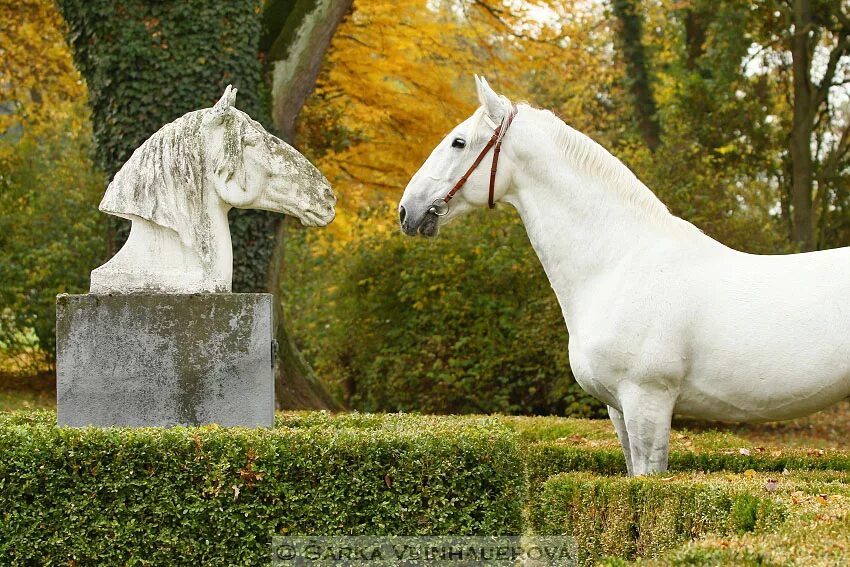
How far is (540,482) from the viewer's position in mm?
6469

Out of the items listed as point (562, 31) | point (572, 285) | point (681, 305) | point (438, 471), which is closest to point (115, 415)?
point (438, 471)

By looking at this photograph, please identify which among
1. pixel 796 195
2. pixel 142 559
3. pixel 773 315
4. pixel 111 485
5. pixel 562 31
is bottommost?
pixel 142 559

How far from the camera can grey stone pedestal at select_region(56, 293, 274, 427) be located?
18.5ft

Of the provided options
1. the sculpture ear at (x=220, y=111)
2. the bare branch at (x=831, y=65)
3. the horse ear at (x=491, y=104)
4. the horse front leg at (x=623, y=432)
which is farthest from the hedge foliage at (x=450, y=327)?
the sculpture ear at (x=220, y=111)

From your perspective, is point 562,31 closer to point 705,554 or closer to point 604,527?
point 604,527

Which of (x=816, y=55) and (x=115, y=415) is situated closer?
(x=115, y=415)

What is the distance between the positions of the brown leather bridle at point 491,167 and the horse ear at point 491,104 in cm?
4

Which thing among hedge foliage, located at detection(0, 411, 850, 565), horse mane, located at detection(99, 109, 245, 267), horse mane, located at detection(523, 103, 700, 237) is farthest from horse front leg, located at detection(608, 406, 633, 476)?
horse mane, located at detection(99, 109, 245, 267)

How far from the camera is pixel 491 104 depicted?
5531 mm

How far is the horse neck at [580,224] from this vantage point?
18.0ft

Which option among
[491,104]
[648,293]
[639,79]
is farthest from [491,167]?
[639,79]

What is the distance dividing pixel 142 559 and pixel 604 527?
88.2 inches

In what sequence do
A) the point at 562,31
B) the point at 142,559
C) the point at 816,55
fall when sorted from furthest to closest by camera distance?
the point at 816,55, the point at 562,31, the point at 142,559

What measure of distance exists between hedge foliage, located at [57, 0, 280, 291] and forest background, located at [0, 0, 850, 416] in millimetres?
65
